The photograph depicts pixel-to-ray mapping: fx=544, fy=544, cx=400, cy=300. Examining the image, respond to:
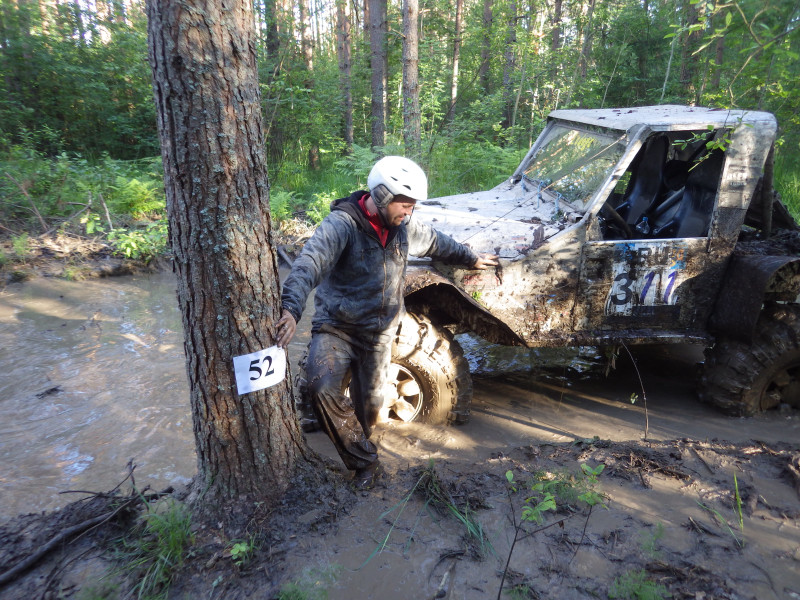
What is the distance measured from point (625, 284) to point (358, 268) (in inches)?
80.8

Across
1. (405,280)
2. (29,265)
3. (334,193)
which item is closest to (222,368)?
(405,280)

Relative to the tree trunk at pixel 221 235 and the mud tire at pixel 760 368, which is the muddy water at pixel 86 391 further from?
the mud tire at pixel 760 368

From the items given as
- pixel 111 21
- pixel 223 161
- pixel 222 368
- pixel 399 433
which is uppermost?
pixel 111 21

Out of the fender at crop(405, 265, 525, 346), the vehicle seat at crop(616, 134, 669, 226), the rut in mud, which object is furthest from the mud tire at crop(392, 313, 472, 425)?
the vehicle seat at crop(616, 134, 669, 226)

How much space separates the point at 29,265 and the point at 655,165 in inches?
285

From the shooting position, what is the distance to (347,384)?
3.46 meters

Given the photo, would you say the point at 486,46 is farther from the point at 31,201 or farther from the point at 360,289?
the point at 360,289

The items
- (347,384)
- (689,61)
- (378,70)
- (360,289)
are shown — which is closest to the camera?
(360,289)

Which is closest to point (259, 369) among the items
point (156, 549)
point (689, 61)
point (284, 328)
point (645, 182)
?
point (284, 328)

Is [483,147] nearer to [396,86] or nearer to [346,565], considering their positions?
[396,86]

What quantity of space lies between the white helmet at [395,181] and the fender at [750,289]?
8.23 ft

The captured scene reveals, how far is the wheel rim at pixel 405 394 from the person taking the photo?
388cm

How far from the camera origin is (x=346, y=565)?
236 cm

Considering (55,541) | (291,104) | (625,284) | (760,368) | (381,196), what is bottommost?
(55,541)
